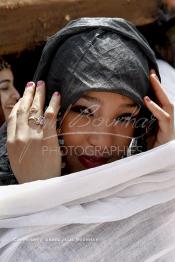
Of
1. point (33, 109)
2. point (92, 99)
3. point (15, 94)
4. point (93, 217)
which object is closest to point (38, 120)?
point (33, 109)

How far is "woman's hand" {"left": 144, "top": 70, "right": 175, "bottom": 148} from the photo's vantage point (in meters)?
1.09

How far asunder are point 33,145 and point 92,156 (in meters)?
0.16

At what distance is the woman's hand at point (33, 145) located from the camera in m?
1.04

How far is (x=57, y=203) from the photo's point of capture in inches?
36.5

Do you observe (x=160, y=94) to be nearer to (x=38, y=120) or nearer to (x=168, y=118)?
(x=168, y=118)

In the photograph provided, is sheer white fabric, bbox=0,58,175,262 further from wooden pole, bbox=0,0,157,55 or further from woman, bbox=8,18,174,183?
wooden pole, bbox=0,0,157,55

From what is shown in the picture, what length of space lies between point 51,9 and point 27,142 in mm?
674

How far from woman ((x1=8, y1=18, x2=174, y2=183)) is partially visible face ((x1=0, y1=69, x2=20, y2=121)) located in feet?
1.47

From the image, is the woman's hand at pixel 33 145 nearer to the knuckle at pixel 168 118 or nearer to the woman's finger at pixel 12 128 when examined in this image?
the woman's finger at pixel 12 128

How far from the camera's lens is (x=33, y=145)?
3.41ft

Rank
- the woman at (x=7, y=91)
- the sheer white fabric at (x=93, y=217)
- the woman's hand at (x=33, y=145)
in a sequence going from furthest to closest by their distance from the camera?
the woman at (x=7, y=91) → the woman's hand at (x=33, y=145) → the sheer white fabric at (x=93, y=217)

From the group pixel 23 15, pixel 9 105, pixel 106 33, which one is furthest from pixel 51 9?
pixel 106 33

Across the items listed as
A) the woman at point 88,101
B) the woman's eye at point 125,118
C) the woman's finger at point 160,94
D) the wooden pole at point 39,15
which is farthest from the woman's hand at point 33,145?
the wooden pole at point 39,15

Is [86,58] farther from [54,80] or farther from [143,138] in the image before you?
[143,138]
